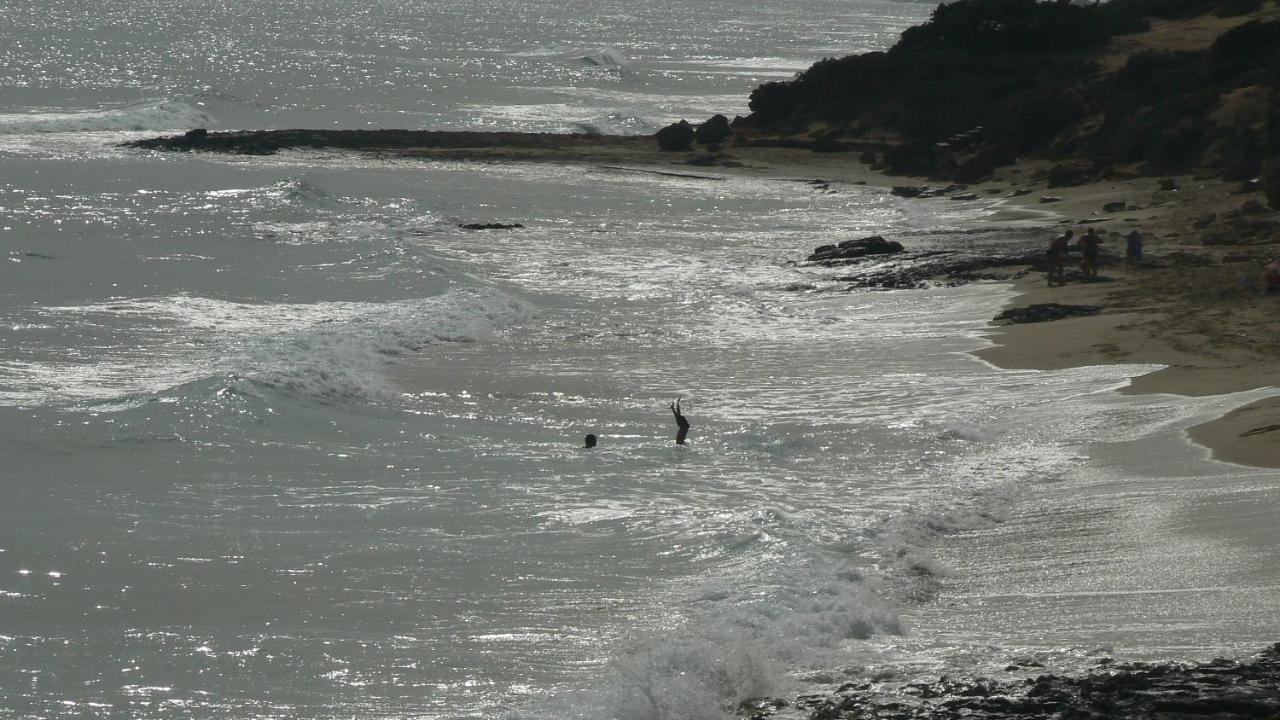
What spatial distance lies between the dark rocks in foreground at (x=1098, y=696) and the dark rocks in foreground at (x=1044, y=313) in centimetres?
1194

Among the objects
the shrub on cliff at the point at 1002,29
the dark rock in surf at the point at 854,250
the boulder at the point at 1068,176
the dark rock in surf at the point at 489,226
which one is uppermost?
the shrub on cliff at the point at 1002,29

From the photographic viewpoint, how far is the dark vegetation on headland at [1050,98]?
33.9 meters

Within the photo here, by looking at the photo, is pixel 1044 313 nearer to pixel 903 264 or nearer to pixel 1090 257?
pixel 1090 257

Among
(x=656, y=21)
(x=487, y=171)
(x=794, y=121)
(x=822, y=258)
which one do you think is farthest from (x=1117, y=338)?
(x=656, y=21)

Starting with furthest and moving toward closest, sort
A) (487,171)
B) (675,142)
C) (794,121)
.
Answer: (794,121)
(675,142)
(487,171)

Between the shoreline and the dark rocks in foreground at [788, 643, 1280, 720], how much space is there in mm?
4588

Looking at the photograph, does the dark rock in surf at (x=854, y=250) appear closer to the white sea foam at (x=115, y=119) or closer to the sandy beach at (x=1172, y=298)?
the sandy beach at (x=1172, y=298)

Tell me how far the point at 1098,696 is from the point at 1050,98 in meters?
33.2

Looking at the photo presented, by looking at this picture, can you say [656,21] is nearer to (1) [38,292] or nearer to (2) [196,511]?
(1) [38,292]

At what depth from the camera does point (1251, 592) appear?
985 cm

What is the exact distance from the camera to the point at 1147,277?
2212cm

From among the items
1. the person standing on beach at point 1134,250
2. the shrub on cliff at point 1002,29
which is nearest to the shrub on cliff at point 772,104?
the shrub on cliff at point 1002,29

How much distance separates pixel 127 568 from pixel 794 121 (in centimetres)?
3831

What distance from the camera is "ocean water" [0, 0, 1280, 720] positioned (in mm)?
9586
